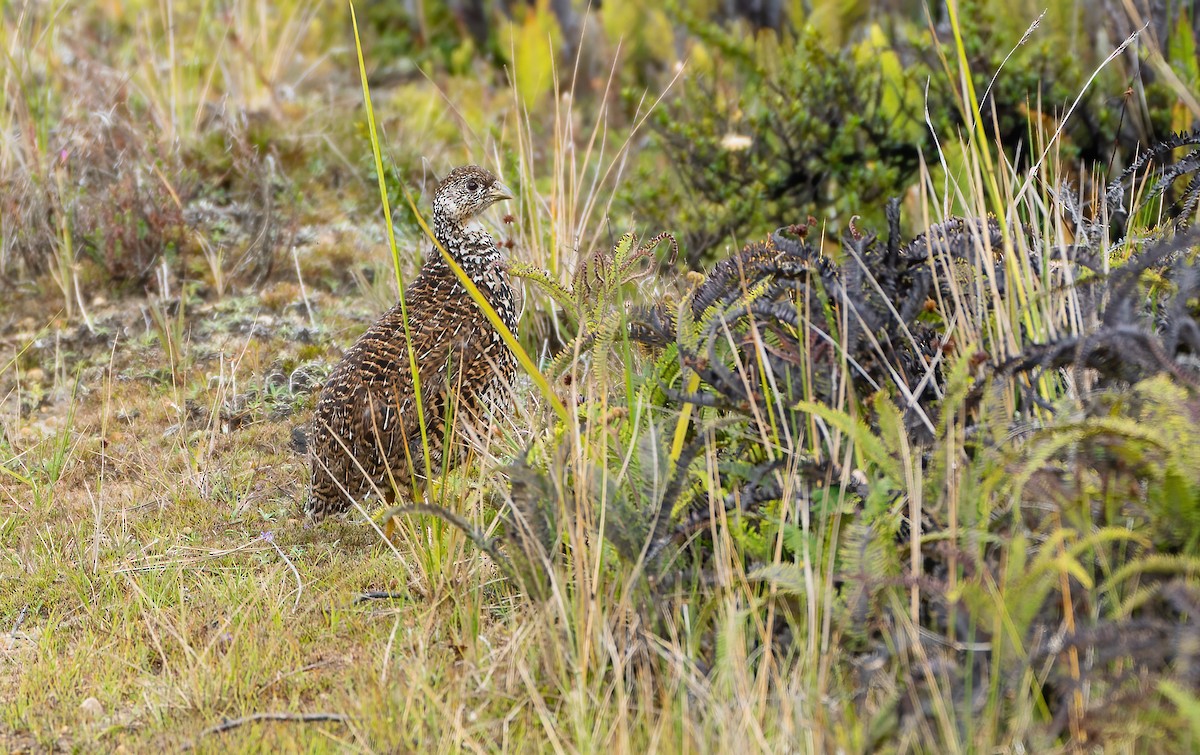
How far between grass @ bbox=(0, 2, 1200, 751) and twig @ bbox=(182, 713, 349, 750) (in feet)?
0.04

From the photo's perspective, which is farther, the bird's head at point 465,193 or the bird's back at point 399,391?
the bird's head at point 465,193

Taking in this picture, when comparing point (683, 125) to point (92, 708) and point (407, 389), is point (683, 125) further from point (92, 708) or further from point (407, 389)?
point (92, 708)

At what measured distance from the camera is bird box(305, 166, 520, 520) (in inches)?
154

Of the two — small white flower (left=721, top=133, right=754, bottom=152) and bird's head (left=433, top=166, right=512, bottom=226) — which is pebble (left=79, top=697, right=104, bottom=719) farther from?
small white flower (left=721, top=133, right=754, bottom=152)

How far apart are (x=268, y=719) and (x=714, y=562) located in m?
1.10

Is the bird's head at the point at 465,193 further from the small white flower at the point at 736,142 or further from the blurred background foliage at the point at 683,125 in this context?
the small white flower at the point at 736,142

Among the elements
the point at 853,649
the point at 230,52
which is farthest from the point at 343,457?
the point at 230,52

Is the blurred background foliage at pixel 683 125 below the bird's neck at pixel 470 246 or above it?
above

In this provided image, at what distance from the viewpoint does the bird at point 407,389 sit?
392 cm

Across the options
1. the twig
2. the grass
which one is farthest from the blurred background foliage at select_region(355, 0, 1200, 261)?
the twig

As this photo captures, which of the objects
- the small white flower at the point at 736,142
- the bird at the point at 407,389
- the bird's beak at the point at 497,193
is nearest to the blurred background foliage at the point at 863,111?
the small white flower at the point at 736,142

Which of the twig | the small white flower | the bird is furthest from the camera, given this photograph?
the small white flower

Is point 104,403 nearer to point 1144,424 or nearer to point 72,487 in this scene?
point 72,487

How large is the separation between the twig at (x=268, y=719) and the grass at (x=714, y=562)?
1 cm
